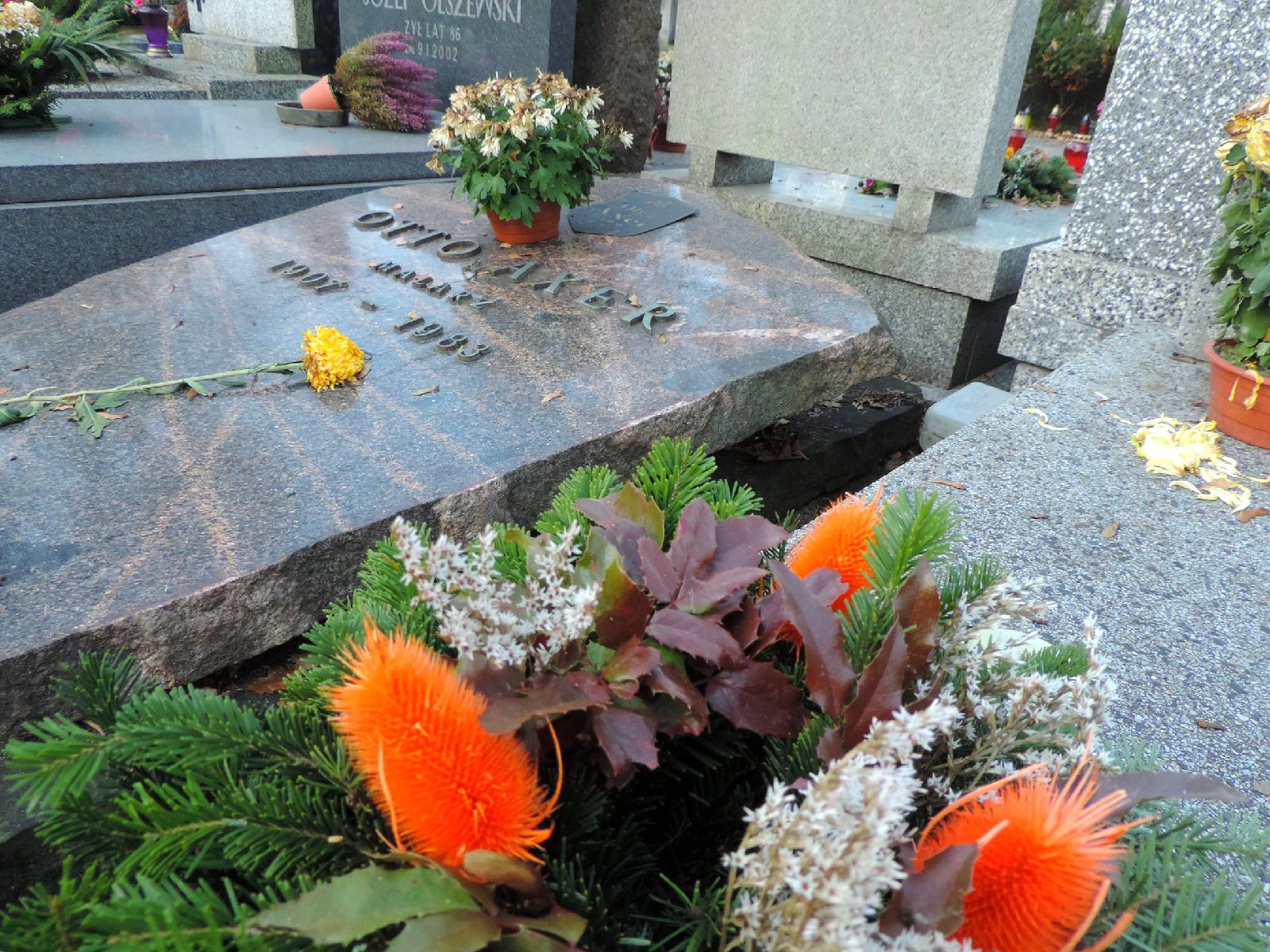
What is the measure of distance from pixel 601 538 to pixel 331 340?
2.21 meters

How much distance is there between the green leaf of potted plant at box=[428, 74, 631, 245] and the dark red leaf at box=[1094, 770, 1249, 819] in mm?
3391

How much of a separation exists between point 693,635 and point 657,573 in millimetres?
76

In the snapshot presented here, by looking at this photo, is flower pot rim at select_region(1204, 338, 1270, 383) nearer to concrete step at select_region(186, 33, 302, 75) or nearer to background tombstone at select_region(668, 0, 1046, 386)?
background tombstone at select_region(668, 0, 1046, 386)

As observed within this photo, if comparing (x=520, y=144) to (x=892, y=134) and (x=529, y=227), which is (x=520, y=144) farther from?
(x=892, y=134)

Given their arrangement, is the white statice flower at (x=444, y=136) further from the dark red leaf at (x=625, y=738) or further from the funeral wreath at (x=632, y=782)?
the dark red leaf at (x=625, y=738)

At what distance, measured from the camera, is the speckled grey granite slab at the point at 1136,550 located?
1584 millimetres

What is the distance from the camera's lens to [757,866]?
503 millimetres

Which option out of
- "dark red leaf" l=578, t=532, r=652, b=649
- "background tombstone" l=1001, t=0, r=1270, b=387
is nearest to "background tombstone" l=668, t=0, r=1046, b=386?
"background tombstone" l=1001, t=0, r=1270, b=387

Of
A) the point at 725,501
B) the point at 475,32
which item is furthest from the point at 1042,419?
the point at 475,32

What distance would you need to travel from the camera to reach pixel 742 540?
806 mm

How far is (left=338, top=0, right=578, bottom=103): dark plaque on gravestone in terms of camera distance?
5.96 m

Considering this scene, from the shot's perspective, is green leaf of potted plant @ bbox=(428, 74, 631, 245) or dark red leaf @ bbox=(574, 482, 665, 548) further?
green leaf of potted plant @ bbox=(428, 74, 631, 245)

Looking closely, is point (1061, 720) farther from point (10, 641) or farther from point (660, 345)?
point (660, 345)

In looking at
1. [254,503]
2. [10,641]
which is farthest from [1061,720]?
[254,503]
